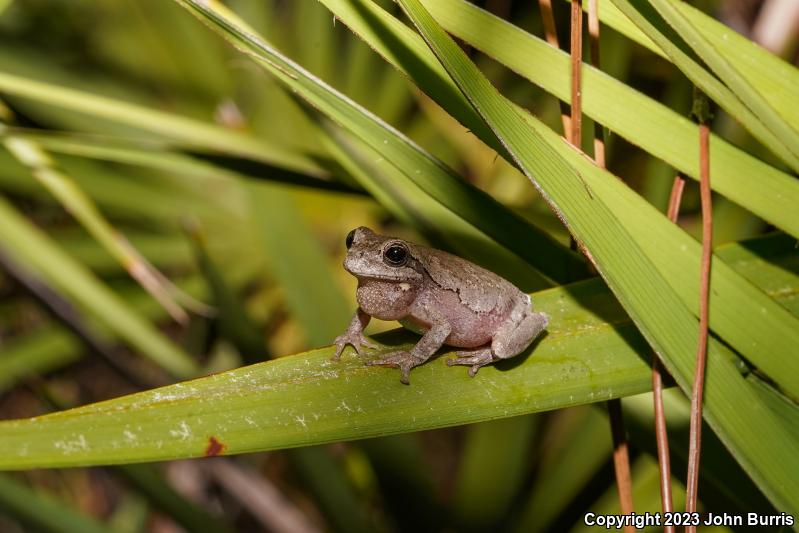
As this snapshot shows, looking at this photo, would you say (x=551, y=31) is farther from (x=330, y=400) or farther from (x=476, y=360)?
(x=330, y=400)

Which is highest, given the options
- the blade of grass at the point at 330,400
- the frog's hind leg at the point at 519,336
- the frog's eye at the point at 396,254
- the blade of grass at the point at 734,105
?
the blade of grass at the point at 734,105

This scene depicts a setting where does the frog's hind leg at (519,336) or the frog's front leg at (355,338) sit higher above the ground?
the frog's hind leg at (519,336)

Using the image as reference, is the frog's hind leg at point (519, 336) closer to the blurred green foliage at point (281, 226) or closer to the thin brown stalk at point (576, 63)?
the blurred green foliage at point (281, 226)

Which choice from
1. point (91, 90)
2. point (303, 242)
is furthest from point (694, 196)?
point (91, 90)

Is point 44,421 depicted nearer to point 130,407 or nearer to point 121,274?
point 130,407

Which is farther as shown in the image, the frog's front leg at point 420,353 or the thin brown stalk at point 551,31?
the thin brown stalk at point 551,31

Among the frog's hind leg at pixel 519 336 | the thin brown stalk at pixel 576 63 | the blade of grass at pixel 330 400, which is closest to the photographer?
the blade of grass at pixel 330 400

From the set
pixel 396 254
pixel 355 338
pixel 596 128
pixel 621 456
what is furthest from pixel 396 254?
pixel 621 456

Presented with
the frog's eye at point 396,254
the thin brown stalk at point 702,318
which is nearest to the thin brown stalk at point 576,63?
the thin brown stalk at point 702,318
